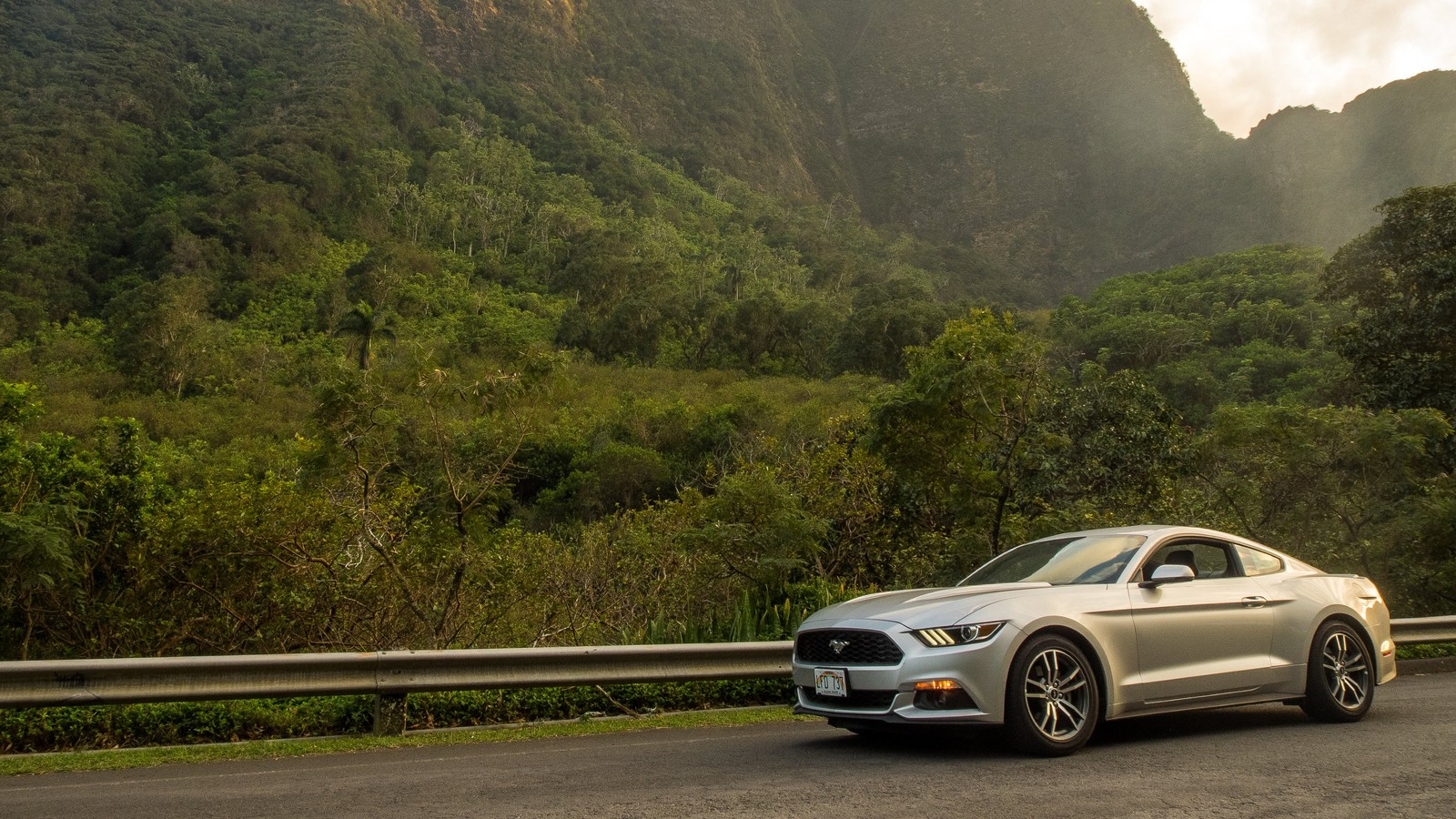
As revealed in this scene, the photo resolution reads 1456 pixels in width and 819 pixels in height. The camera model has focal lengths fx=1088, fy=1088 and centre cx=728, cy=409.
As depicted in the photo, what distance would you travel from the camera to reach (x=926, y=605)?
20.9 ft

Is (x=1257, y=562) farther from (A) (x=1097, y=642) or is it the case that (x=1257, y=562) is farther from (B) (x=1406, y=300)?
(B) (x=1406, y=300)

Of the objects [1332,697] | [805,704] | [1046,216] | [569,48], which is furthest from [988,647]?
[1046,216]

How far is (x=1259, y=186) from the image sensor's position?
148 metres

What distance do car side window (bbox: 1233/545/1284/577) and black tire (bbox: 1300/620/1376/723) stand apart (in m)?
0.48

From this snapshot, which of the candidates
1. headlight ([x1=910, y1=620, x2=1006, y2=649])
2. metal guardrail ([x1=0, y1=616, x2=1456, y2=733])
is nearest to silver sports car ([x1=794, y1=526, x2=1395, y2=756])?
headlight ([x1=910, y1=620, x2=1006, y2=649])

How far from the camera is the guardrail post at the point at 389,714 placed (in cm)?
747

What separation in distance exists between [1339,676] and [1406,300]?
17.8m

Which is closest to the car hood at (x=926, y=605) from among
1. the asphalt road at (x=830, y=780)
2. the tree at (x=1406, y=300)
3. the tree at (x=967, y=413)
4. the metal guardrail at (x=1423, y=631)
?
the asphalt road at (x=830, y=780)

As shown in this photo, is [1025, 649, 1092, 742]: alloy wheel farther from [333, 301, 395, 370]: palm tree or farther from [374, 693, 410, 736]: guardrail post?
[333, 301, 395, 370]: palm tree

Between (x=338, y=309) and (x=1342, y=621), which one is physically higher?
(x=338, y=309)

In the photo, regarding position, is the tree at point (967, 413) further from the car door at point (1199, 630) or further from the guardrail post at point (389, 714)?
the guardrail post at point (389, 714)

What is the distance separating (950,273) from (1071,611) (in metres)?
141

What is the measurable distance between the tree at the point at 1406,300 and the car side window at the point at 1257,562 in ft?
51.8

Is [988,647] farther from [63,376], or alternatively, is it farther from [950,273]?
[950,273]
